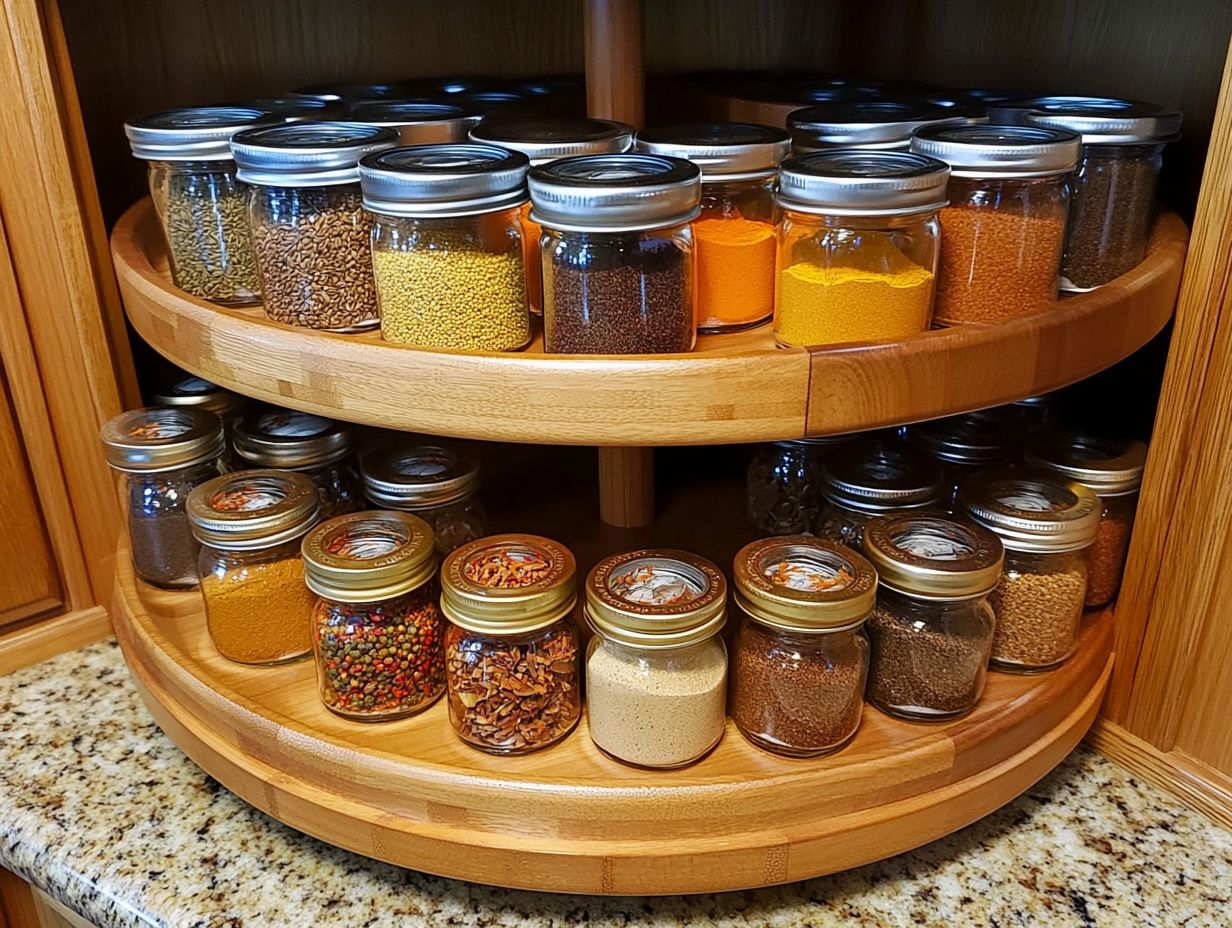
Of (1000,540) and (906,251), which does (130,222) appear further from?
(1000,540)

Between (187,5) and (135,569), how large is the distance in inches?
23.7

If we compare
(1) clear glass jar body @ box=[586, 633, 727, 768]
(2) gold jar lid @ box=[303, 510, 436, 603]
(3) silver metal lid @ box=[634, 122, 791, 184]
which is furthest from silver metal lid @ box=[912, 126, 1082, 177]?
(2) gold jar lid @ box=[303, 510, 436, 603]

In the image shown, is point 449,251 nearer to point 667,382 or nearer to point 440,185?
point 440,185

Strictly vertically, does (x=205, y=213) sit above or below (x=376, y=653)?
above

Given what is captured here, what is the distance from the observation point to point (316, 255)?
77cm

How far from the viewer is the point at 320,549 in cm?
83

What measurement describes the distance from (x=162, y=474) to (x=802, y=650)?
24.6 inches

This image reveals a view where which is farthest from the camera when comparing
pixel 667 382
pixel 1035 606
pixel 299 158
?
pixel 1035 606

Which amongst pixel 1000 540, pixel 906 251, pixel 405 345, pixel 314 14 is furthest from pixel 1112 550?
pixel 314 14

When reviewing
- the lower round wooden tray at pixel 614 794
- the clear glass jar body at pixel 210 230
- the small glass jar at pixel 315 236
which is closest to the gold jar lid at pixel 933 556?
the lower round wooden tray at pixel 614 794

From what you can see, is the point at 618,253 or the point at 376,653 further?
the point at 376,653

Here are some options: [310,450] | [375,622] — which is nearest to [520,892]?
[375,622]

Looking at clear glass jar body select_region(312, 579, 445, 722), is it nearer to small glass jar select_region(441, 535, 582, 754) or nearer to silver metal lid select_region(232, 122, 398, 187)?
small glass jar select_region(441, 535, 582, 754)

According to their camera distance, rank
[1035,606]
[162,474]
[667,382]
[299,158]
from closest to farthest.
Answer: [667,382] → [299,158] → [1035,606] → [162,474]
